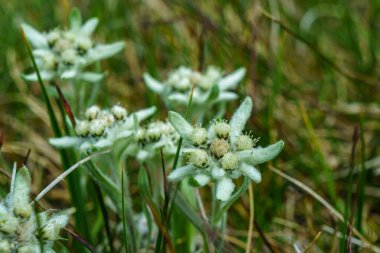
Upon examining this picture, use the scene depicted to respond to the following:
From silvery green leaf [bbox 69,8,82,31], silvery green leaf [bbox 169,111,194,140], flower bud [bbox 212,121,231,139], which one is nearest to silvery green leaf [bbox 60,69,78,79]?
silvery green leaf [bbox 69,8,82,31]

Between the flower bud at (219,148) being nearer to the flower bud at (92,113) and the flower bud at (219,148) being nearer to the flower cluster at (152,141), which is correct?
the flower cluster at (152,141)

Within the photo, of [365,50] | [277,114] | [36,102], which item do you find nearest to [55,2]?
[36,102]

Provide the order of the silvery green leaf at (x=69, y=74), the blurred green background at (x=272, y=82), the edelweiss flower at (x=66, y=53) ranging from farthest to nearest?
the blurred green background at (x=272, y=82) → the edelweiss flower at (x=66, y=53) → the silvery green leaf at (x=69, y=74)

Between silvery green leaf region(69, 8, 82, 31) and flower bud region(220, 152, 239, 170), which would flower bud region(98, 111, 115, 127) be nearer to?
flower bud region(220, 152, 239, 170)

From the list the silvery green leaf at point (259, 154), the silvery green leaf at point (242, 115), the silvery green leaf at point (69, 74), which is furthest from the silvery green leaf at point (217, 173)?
the silvery green leaf at point (69, 74)

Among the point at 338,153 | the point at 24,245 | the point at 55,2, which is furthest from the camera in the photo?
the point at 55,2

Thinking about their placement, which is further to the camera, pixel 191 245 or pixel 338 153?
pixel 338 153

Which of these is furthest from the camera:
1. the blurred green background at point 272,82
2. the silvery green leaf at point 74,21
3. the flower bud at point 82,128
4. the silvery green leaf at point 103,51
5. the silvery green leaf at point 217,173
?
the blurred green background at point 272,82

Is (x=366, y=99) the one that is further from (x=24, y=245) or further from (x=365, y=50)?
(x=24, y=245)
